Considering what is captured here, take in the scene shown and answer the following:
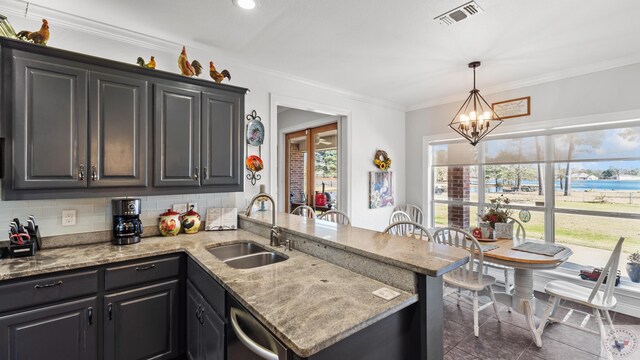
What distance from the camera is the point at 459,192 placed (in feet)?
15.1

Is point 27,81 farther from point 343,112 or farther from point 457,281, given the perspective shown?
point 457,281

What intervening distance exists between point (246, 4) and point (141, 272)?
207cm

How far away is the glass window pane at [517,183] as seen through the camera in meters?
3.82

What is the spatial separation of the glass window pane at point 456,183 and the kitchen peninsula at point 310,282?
3.12m

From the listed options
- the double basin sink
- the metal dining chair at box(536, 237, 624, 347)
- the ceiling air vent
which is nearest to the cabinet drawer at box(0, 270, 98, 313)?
the double basin sink

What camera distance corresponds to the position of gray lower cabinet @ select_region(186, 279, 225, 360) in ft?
5.19

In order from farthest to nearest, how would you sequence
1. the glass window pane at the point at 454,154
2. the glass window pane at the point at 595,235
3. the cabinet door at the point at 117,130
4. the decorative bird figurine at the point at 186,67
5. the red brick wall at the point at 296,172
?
1. the red brick wall at the point at 296,172
2. the glass window pane at the point at 454,154
3. the glass window pane at the point at 595,235
4. the decorative bird figurine at the point at 186,67
5. the cabinet door at the point at 117,130

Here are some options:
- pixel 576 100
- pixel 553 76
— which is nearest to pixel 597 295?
pixel 576 100

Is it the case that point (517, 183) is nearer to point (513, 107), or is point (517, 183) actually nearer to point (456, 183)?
point (456, 183)

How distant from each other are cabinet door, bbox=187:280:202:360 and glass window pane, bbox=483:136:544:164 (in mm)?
4145

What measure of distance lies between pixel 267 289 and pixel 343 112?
10.6 feet

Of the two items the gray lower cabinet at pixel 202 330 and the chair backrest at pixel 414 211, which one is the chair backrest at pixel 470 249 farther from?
the gray lower cabinet at pixel 202 330

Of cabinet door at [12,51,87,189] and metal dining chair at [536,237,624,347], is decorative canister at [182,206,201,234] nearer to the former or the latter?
cabinet door at [12,51,87,189]

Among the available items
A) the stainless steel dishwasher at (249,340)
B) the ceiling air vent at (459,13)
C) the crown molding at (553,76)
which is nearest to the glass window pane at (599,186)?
the crown molding at (553,76)
